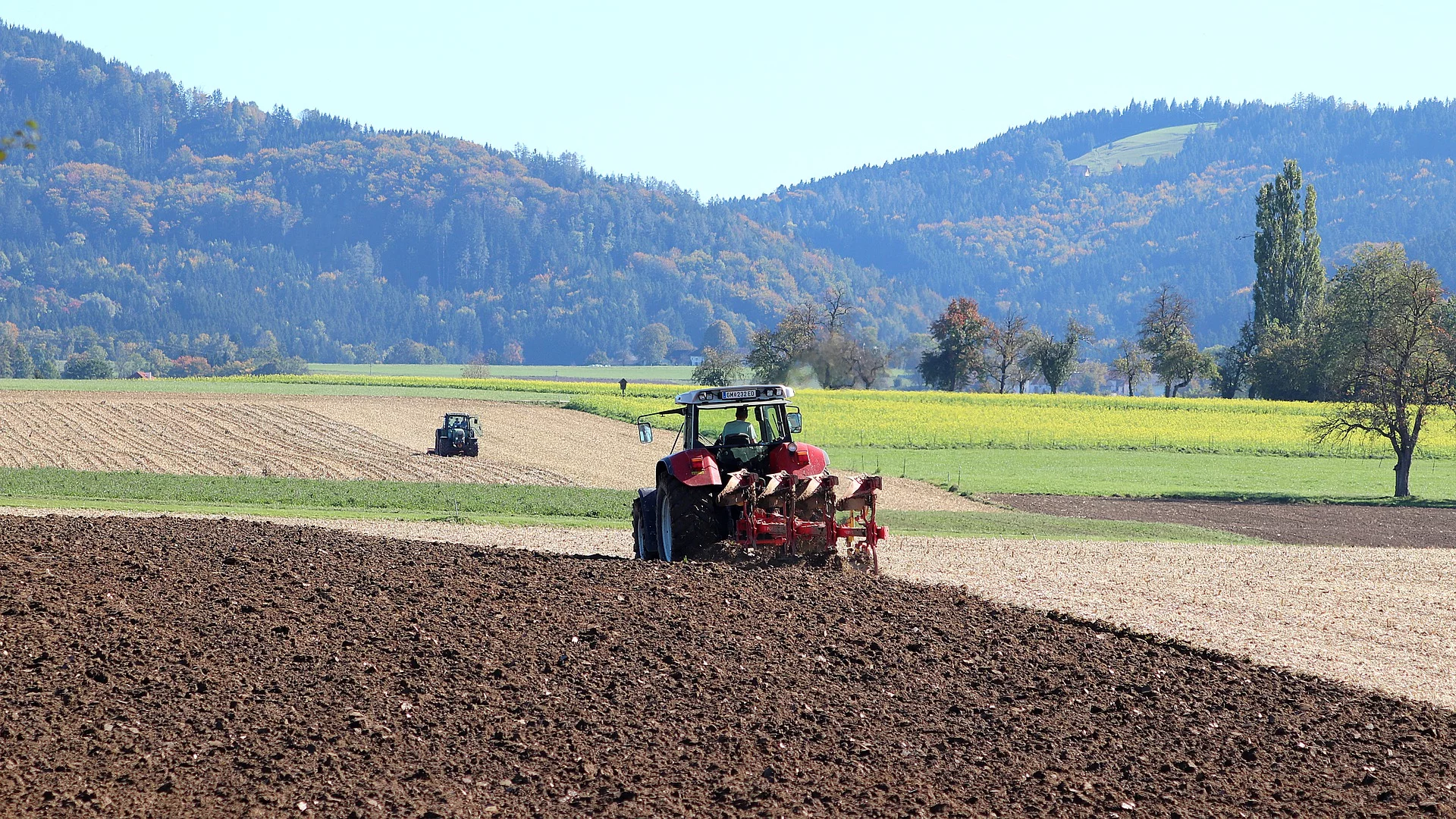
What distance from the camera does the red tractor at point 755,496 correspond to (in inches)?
638

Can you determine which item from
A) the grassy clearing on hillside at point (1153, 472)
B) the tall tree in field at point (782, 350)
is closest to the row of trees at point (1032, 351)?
the tall tree in field at point (782, 350)

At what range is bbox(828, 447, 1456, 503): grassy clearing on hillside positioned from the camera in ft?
137

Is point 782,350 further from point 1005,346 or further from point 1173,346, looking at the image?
point 1173,346

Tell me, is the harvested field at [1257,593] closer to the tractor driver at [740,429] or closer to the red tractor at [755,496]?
the red tractor at [755,496]

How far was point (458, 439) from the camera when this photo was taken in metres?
45.0

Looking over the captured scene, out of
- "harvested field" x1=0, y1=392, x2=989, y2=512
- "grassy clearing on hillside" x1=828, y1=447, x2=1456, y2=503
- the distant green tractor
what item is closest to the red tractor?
"harvested field" x1=0, y1=392, x2=989, y2=512

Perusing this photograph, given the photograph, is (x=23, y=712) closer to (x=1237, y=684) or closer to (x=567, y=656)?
(x=567, y=656)

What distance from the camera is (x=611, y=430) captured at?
2272 inches

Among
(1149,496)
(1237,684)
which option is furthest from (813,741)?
(1149,496)

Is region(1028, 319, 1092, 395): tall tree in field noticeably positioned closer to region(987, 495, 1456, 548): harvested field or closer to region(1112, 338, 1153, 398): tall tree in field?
region(1112, 338, 1153, 398): tall tree in field

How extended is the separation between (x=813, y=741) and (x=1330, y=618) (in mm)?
9848

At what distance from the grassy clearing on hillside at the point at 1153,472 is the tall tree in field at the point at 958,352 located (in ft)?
171

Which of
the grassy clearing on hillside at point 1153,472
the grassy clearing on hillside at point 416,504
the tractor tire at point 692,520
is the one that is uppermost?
the tractor tire at point 692,520

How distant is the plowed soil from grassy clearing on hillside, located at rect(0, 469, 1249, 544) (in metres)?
12.9
